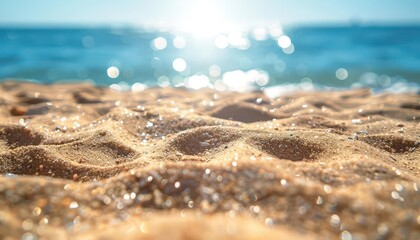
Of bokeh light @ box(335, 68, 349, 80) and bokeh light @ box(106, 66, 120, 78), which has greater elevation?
bokeh light @ box(335, 68, 349, 80)

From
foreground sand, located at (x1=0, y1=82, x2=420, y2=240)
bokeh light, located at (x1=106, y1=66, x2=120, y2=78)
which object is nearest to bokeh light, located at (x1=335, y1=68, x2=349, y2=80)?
bokeh light, located at (x1=106, y1=66, x2=120, y2=78)

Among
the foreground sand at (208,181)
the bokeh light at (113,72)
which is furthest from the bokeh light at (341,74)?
the foreground sand at (208,181)

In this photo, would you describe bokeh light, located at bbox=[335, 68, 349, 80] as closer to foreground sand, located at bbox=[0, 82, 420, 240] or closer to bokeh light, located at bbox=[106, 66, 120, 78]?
bokeh light, located at bbox=[106, 66, 120, 78]

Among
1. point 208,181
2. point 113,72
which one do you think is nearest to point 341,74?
point 113,72

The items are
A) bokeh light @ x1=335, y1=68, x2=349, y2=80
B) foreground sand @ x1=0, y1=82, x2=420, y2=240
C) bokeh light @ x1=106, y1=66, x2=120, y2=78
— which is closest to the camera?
foreground sand @ x1=0, y1=82, x2=420, y2=240

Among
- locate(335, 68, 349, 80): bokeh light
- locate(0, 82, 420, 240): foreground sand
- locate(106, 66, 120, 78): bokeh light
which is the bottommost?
locate(106, 66, 120, 78): bokeh light

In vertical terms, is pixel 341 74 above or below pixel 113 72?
above

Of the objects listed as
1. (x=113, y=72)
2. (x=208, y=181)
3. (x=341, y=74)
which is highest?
(x=341, y=74)

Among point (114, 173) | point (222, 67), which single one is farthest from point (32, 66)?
point (114, 173)

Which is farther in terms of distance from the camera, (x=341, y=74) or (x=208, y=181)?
(x=341, y=74)

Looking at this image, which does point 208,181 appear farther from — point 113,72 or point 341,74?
point 113,72
